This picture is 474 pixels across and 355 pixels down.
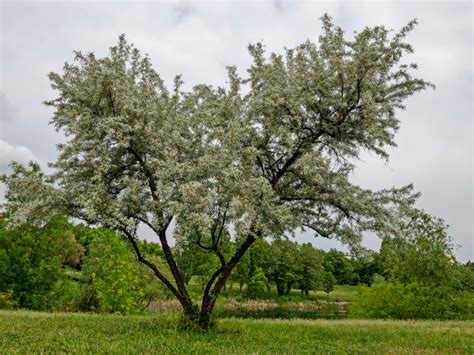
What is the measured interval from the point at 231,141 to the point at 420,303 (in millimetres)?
31157

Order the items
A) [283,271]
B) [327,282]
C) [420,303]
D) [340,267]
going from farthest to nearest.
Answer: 1. [340,267]
2. [327,282]
3. [283,271]
4. [420,303]

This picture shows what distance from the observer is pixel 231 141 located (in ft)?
Answer: 51.5

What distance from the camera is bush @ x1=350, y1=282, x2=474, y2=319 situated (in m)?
37.3

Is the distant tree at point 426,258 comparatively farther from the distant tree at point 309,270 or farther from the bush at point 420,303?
the distant tree at point 309,270

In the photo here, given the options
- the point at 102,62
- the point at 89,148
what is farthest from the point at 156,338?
the point at 102,62

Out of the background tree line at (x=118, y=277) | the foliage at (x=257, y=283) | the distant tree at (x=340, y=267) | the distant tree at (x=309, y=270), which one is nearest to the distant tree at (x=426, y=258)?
the background tree line at (x=118, y=277)

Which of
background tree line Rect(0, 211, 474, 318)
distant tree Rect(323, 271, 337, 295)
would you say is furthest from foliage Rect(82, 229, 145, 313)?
distant tree Rect(323, 271, 337, 295)

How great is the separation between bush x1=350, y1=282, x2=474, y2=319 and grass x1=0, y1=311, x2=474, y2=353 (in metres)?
19.4

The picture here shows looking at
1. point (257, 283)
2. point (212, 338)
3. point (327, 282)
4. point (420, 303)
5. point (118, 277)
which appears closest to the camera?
point (212, 338)

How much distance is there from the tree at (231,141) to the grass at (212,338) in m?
2.25

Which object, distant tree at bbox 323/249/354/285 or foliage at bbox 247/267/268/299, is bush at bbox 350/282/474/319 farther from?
distant tree at bbox 323/249/354/285

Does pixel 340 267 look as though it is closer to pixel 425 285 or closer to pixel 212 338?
pixel 425 285

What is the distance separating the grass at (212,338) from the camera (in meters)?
12.9

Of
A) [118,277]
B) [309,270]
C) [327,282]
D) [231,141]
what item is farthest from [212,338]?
[327,282]
